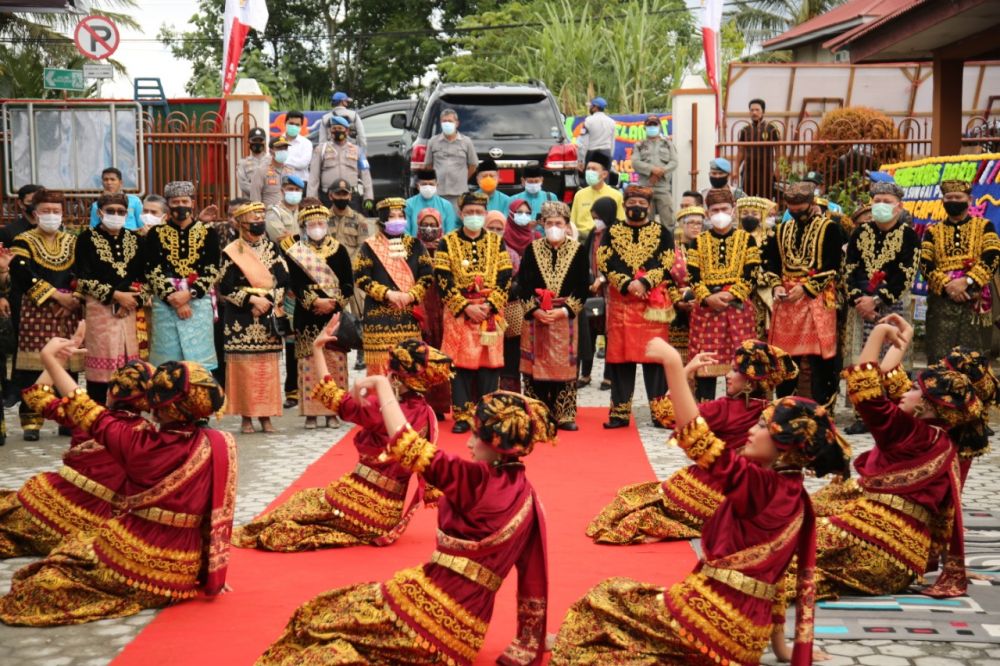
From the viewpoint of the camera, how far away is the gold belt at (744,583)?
4645mm

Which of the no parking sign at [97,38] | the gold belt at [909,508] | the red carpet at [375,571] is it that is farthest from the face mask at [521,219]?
the gold belt at [909,508]

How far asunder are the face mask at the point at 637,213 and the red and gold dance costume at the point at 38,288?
420cm

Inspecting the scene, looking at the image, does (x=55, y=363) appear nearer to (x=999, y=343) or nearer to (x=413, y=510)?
(x=413, y=510)

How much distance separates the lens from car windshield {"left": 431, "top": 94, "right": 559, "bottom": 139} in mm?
17297

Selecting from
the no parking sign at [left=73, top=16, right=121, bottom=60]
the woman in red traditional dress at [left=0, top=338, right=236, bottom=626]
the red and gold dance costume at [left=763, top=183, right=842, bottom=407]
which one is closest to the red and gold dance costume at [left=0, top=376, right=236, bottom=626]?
the woman in red traditional dress at [left=0, top=338, right=236, bottom=626]

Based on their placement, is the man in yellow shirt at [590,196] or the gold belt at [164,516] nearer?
the gold belt at [164,516]

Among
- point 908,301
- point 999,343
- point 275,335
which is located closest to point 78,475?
point 275,335

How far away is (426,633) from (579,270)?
598cm

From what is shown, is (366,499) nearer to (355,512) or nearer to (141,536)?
(355,512)

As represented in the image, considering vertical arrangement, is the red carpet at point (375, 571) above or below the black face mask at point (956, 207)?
below

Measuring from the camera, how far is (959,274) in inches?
392

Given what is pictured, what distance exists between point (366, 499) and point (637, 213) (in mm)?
4362

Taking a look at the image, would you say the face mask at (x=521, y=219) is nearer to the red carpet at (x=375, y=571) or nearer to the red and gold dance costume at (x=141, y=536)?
the red carpet at (x=375, y=571)

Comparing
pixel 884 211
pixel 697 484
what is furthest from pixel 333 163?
→ pixel 697 484
